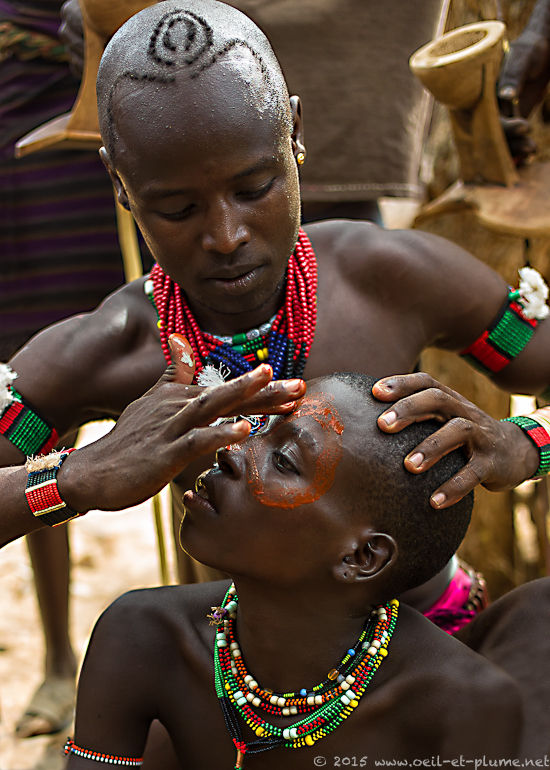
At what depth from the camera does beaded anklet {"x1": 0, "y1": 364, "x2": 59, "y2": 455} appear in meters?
1.88

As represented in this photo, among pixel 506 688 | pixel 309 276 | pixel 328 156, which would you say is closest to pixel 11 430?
pixel 309 276

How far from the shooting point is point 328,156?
2.82 m

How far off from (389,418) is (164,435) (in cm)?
38

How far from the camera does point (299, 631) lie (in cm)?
161

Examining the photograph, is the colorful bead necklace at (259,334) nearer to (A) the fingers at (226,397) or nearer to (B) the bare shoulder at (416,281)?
(B) the bare shoulder at (416,281)

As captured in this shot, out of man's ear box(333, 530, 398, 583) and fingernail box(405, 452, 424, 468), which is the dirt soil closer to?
man's ear box(333, 530, 398, 583)

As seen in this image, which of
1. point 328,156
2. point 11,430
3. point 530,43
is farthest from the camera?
point 328,156

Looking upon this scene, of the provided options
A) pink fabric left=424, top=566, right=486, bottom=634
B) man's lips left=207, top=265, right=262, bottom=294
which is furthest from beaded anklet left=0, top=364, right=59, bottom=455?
pink fabric left=424, top=566, right=486, bottom=634

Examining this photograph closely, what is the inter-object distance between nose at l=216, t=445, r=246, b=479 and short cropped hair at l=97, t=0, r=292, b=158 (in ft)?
2.05

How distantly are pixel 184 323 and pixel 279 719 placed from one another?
0.83 m

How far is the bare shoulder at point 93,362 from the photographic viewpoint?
1934 millimetres

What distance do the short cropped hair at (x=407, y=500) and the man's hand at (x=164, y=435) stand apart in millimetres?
167

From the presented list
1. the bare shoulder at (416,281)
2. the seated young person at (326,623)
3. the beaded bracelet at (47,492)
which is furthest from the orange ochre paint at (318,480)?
the bare shoulder at (416,281)

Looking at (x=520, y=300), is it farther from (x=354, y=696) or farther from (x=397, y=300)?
(x=354, y=696)
